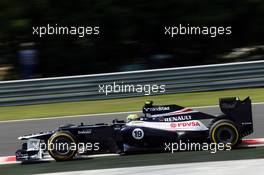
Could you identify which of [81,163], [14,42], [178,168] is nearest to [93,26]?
[14,42]

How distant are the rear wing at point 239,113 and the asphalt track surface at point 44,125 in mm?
1385

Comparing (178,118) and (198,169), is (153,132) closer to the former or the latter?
(178,118)

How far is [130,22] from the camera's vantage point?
16.3 m

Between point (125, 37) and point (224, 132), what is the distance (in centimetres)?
1003

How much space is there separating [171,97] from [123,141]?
5106mm

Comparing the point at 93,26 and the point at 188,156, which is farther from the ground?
the point at 93,26

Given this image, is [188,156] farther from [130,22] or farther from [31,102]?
[130,22]

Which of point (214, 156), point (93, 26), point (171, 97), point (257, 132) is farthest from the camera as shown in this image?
point (93, 26)

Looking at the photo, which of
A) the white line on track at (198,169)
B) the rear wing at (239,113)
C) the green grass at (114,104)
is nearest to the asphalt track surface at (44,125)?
the green grass at (114,104)

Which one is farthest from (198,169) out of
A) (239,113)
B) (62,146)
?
(62,146)

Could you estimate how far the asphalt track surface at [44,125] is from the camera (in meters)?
8.34

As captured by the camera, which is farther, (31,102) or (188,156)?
(31,102)

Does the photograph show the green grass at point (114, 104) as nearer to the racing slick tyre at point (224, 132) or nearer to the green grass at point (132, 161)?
the green grass at point (132, 161)

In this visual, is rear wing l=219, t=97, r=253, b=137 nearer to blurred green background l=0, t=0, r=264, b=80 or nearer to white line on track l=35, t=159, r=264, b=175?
white line on track l=35, t=159, r=264, b=175
